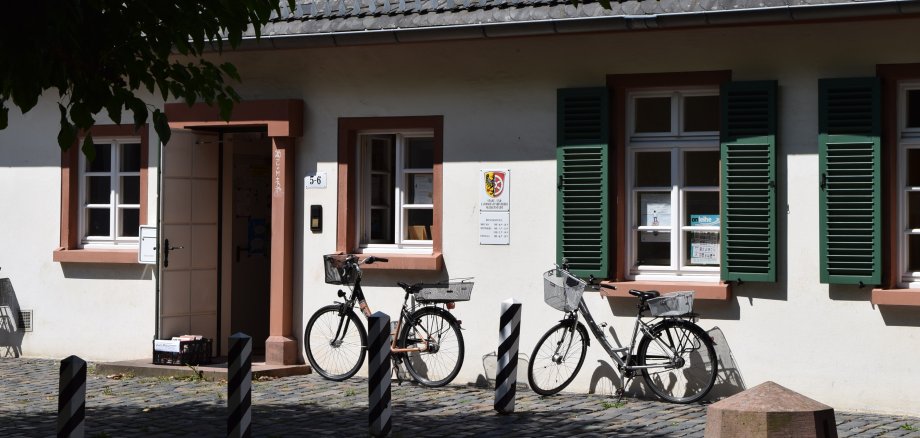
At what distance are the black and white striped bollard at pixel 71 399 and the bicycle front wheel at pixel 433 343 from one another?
4966 millimetres

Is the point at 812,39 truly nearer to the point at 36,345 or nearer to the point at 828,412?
the point at 828,412

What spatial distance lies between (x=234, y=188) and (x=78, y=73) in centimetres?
739

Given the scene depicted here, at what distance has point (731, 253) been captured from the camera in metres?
11.2

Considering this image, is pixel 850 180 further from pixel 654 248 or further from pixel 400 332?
pixel 400 332

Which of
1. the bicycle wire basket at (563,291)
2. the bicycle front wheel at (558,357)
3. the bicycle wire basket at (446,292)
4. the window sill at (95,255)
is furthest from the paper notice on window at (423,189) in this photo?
the window sill at (95,255)

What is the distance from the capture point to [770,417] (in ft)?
19.7

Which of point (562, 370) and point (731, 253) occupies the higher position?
point (731, 253)

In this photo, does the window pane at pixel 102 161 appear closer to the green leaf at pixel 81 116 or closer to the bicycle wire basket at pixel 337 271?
the bicycle wire basket at pixel 337 271

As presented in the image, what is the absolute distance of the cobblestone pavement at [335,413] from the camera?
9.65m

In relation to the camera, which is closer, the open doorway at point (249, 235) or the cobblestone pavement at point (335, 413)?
the cobblestone pavement at point (335, 413)

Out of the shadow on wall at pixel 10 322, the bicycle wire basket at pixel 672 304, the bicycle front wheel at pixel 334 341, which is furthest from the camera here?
the shadow on wall at pixel 10 322

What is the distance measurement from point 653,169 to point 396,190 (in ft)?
8.24

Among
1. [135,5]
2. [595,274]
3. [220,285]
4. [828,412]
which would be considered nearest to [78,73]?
[135,5]

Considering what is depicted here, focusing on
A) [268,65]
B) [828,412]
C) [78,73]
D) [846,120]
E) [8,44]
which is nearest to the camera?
[828,412]
